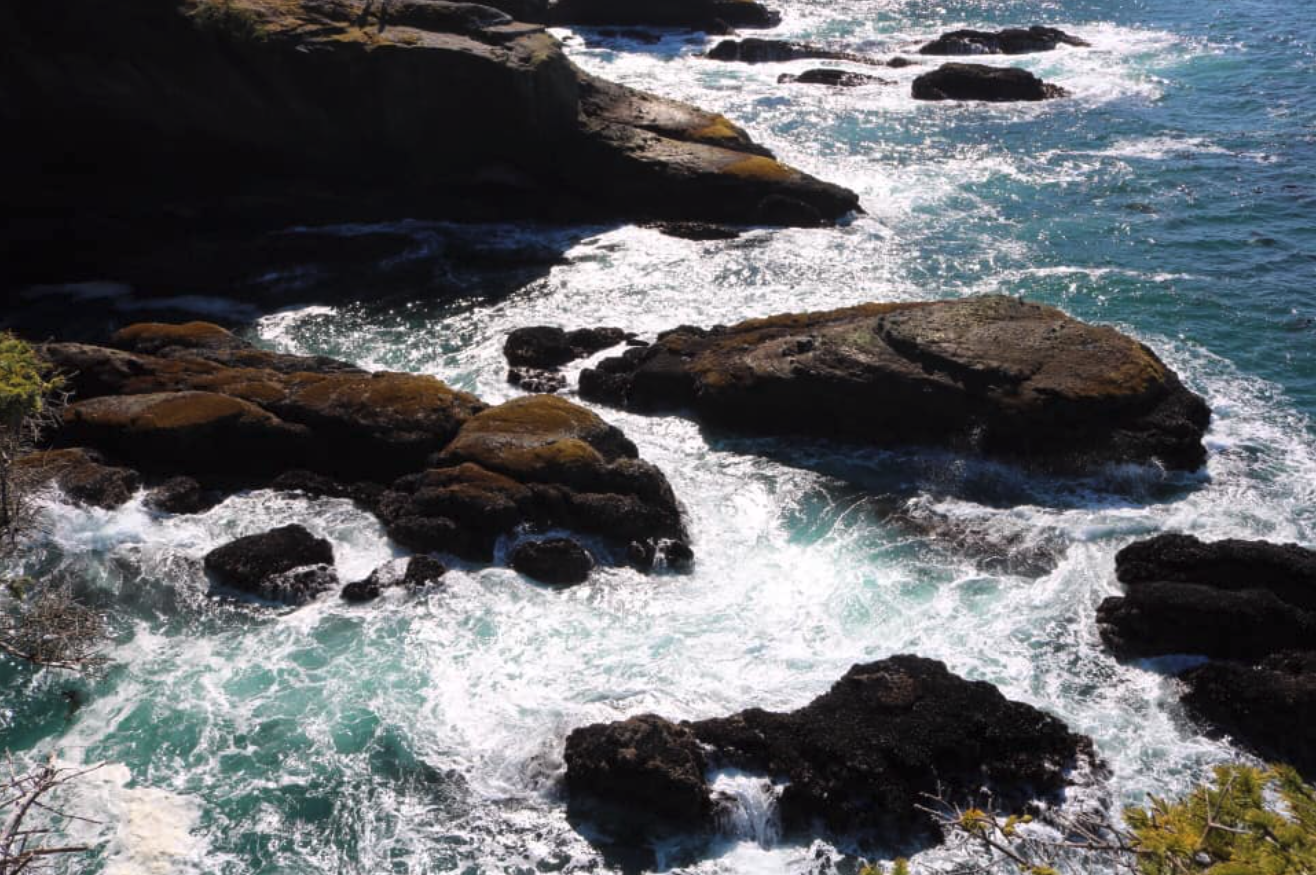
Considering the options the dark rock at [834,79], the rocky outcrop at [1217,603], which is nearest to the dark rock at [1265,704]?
the rocky outcrop at [1217,603]

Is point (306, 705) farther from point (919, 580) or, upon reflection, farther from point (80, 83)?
point (80, 83)

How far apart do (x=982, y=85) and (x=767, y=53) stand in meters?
13.4

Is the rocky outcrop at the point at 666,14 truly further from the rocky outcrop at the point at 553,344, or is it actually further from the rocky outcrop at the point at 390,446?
the rocky outcrop at the point at 390,446

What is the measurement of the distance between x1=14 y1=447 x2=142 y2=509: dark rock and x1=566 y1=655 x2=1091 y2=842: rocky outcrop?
1164 centimetres

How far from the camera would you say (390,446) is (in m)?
22.4

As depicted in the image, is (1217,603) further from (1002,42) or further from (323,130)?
(1002,42)

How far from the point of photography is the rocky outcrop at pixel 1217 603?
17125 mm

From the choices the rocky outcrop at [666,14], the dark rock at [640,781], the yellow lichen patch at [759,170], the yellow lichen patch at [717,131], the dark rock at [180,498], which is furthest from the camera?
the rocky outcrop at [666,14]

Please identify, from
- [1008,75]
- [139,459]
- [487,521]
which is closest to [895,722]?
[487,521]

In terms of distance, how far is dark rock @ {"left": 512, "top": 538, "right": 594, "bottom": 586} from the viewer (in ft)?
63.7

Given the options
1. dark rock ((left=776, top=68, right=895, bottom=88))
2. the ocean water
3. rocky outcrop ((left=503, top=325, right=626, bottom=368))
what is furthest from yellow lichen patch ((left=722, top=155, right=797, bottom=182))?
dark rock ((left=776, top=68, right=895, bottom=88))

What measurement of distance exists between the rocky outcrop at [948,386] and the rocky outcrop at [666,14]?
145 ft

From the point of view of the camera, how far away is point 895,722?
609 inches

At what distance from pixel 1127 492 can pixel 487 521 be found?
12.8 m
